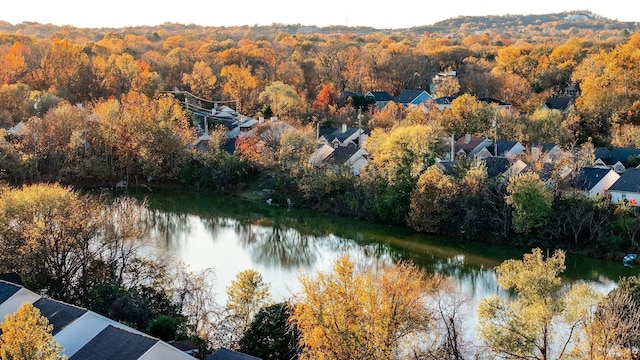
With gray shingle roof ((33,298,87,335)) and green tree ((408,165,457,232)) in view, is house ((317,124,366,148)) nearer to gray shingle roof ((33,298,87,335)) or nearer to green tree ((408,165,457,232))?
green tree ((408,165,457,232))

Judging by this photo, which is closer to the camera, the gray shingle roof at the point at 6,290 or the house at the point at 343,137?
the gray shingle roof at the point at 6,290

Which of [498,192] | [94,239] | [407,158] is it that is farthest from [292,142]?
[94,239]

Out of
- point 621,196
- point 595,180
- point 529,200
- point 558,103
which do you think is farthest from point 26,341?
point 558,103

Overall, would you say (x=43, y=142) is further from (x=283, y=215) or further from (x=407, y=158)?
(x=407, y=158)

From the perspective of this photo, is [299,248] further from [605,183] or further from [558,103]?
[558,103]

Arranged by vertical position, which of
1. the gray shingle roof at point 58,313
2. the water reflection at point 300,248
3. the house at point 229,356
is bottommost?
the water reflection at point 300,248

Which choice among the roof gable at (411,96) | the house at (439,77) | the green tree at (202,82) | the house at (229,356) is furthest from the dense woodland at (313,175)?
the house at (439,77)

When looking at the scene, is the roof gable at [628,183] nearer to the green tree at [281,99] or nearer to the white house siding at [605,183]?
the white house siding at [605,183]
